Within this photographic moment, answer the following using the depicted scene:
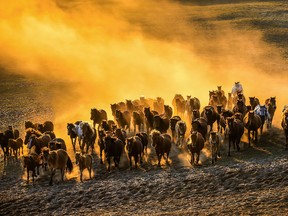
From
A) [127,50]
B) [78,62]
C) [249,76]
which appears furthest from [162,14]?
[249,76]

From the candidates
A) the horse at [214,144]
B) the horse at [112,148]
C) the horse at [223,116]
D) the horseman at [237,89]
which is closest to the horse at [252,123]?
the horse at [223,116]

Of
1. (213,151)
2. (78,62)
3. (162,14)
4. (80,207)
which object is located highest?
(162,14)

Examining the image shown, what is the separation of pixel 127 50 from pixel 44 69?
1116 cm

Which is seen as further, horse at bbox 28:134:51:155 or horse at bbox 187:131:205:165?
horse at bbox 28:134:51:155

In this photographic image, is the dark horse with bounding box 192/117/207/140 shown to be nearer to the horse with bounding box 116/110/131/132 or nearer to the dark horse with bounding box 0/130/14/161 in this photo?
the horse with bounding box 116/110/131/132

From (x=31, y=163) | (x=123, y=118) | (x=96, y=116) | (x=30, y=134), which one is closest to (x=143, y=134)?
(x=123, y=118)

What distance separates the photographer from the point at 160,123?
2645 centimetres

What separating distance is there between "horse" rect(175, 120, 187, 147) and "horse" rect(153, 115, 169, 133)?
4.04ft

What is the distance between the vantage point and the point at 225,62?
51781 millimetres

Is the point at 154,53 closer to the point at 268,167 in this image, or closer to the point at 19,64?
the point at 19,64

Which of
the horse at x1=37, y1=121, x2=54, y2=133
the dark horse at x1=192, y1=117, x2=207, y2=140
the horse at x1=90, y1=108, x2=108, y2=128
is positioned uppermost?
the horse at x1=90, y1=108, x2=108, y2=128

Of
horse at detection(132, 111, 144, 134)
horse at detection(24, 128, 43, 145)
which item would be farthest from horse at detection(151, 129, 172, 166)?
horse at detection(24, 128, 43, 145)

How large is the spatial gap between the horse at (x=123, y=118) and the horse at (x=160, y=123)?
2.65 m

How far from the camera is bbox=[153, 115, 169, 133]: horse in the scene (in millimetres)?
26334
